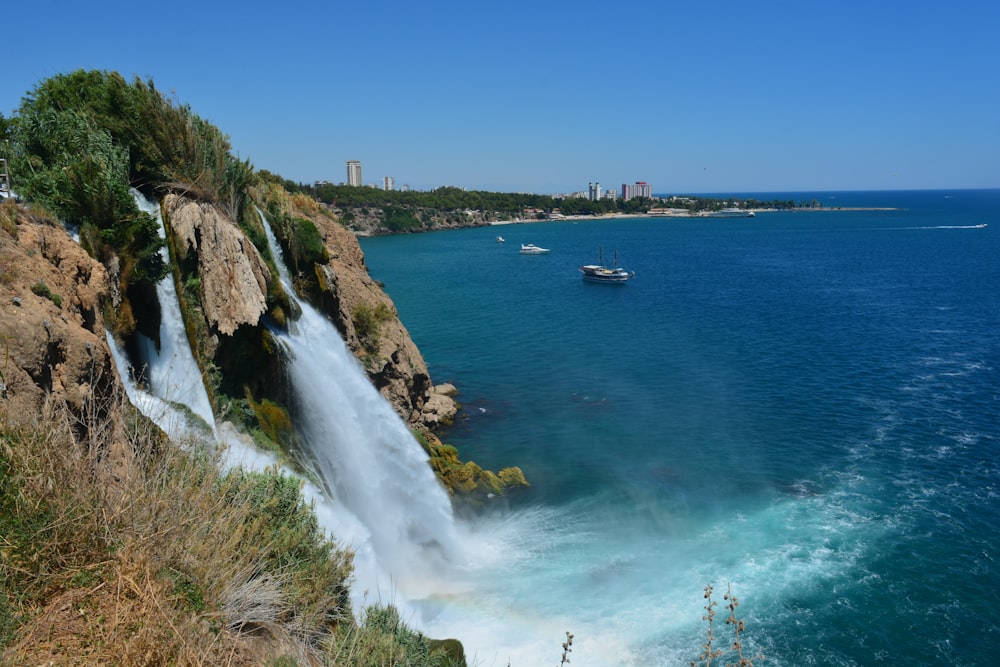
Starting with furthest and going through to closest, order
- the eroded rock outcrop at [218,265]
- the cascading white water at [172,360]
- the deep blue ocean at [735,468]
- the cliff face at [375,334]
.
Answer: the cliff face at [375,334]
the deep blue ocean at [735,468]
the eroded rock outcrop at [218,265]
the cascading white water at [172,360]

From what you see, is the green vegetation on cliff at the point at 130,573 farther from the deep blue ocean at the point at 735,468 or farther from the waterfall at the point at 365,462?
the deep blue ocean at the point at 735,468

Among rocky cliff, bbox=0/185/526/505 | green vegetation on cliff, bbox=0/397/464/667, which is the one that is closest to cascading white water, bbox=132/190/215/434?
rocky cliff, bbox=0/185/526/505

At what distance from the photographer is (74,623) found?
20.1 feet

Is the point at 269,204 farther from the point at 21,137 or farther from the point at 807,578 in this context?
the point at 807,578

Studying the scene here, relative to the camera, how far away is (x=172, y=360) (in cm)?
1455

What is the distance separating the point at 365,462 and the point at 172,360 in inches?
281

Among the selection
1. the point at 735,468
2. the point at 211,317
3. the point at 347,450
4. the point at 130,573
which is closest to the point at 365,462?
the point at 347,450

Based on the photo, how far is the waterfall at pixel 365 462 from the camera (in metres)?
18.5

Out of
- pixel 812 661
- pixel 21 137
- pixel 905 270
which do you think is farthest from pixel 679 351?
pixel 905 270

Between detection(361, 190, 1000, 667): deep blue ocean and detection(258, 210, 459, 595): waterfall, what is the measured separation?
5.64ft

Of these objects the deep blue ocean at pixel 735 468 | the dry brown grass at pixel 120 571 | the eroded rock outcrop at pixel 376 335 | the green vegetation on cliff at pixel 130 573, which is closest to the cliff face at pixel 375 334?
the eroded rock outcrop at pixel 376 335

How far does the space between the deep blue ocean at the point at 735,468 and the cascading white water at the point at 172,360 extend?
7.99m

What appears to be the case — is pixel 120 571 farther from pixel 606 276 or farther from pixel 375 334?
pixel 606 276

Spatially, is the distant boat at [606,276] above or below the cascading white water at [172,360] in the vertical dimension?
below
